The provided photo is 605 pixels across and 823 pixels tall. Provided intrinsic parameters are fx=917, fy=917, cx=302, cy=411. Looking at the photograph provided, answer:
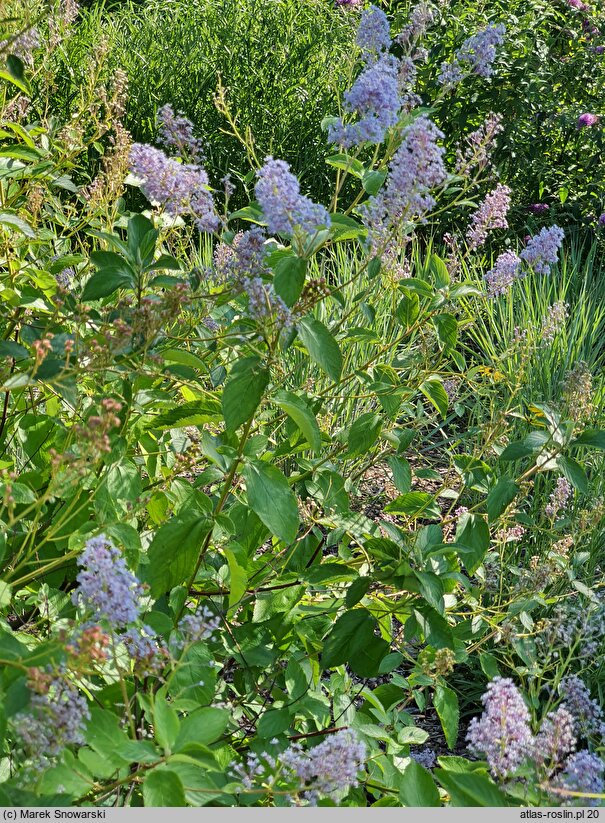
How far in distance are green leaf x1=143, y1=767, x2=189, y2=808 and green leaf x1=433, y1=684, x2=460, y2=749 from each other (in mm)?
795

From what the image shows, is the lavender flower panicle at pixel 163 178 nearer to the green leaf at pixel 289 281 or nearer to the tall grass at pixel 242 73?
the green leaf at pixel 289 281

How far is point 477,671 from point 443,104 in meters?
3.39

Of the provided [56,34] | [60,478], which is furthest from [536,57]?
[60,478]

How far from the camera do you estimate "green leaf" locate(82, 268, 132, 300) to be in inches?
61.2

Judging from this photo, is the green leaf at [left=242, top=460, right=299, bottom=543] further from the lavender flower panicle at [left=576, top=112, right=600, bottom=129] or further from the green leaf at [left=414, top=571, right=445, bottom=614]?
the lavender flower panicle at [left=576, top=112, right=600, bottom=129]

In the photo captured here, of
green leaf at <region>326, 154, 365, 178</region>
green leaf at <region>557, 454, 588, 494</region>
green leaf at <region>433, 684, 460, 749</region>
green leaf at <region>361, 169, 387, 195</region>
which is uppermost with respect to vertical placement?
green leaf at <region>326, 154, 365, 178</region>

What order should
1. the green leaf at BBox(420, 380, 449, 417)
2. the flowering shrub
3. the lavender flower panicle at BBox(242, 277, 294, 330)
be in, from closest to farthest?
the flowering shrub < the lavender flower panicle at BBox(242, 277, 294, 330) < the green leaf at BBox(420, 380, 449, 417)

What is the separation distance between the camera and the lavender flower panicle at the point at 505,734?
3.88ft

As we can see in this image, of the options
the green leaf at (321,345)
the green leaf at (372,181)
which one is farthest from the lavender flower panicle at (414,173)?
the green leaf at (321,345)

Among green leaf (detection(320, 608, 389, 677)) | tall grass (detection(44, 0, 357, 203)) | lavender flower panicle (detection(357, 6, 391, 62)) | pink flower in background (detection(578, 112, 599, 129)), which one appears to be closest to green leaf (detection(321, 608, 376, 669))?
green leaf (detection(320, 608, 389, 677))

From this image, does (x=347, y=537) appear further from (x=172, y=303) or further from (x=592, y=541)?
(x=592, y=541)

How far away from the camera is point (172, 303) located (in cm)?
146

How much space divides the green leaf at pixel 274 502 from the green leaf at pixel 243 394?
10 cm

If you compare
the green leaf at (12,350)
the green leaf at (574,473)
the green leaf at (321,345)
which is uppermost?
the green leaf at (321,345)
